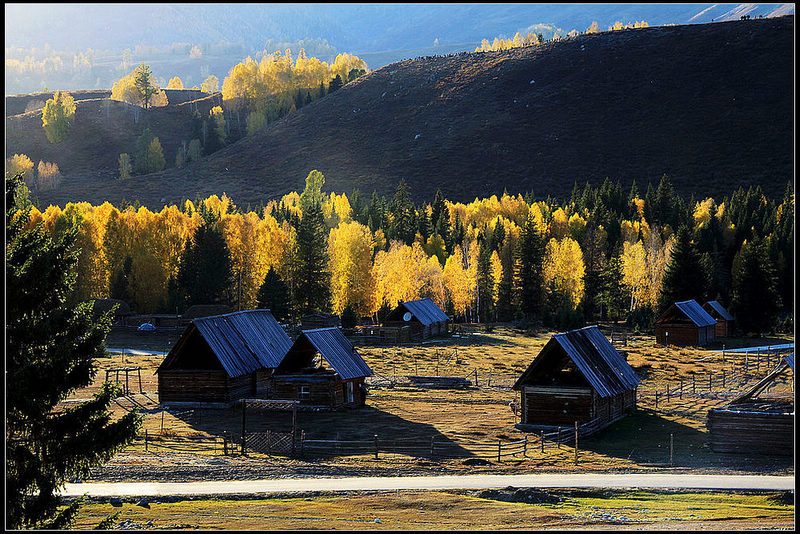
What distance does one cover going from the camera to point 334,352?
142ft

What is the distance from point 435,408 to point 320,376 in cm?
599

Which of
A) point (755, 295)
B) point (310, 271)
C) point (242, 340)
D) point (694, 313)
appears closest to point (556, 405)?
point (242, 340)

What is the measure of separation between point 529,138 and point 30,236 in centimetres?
17250

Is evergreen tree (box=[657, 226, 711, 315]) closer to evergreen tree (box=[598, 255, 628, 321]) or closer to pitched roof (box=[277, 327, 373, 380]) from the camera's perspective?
evergreen tree (box=[598, 255, 628, 321])

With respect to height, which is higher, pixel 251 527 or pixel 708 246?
pixel 708 246

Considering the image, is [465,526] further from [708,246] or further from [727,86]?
[727,86]

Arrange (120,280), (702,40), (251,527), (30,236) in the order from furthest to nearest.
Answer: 1. (702,40)
2. (120,280)
3. (251,527)
4. (30,236)

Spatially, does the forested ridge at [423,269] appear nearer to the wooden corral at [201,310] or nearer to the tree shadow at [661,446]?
the wooden corral at [201,310]

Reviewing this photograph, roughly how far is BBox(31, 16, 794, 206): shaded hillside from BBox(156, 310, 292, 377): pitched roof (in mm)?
120084

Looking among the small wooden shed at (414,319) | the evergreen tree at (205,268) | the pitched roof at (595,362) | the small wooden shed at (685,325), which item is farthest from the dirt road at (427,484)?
the evergreen tree at (205,268)

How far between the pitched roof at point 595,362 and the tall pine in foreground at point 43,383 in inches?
914

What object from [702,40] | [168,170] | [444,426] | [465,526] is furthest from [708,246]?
[168,170]

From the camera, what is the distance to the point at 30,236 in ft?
59.0

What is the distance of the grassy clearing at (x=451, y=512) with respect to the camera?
21.0 m
